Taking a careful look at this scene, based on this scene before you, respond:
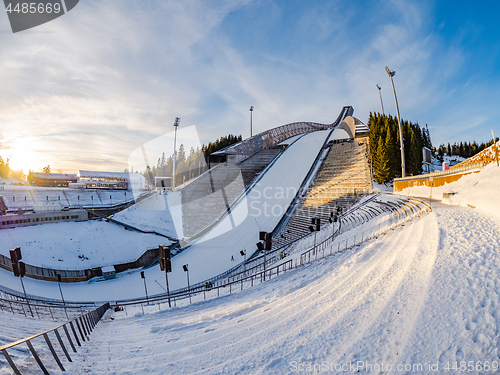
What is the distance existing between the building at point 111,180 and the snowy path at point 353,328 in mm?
43496

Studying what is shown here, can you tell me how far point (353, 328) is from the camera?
4.07 m

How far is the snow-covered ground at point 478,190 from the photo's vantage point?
31.8 feet

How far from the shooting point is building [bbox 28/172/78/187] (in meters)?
44.2

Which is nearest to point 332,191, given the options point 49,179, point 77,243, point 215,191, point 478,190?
point 478,190

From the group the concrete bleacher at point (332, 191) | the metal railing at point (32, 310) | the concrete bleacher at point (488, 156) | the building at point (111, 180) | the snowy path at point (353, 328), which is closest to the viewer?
the snowy path at point (353, 328)

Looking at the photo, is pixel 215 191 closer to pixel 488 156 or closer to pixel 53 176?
pixel 488 156

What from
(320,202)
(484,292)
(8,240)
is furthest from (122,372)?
(320,202)

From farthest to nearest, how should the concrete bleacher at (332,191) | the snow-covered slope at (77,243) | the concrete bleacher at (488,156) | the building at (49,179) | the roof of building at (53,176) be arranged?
the roof of building at (53,176) < the building at (49,179) < the concrete bleacher at (332,191) < the snow-covered slope at (77,243) < the concrete bleacher at (488,156)

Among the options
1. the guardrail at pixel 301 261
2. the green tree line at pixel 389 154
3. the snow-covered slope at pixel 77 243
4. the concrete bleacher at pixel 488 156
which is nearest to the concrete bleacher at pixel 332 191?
the green tree line at pixel 389 154

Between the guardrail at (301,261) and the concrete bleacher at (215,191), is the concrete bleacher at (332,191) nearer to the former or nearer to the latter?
the guardrail at (301,261)

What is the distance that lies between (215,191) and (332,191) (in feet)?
51.1

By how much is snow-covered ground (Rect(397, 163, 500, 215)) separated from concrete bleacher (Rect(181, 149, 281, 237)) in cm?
2067

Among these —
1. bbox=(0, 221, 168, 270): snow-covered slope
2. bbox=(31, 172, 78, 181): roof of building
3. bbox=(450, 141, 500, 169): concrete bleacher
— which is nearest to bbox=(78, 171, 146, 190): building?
bbox=(31, 172, 78, 181): roof of building

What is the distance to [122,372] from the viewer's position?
3367 millimetres
